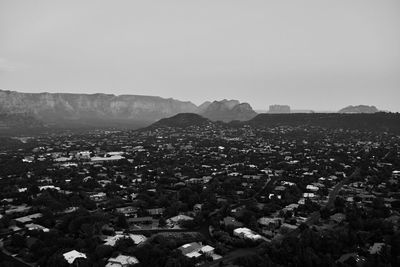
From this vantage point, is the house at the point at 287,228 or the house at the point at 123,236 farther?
the house at the point at 287,228

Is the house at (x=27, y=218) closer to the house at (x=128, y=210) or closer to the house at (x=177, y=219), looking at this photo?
the house at (x=128, y=210)

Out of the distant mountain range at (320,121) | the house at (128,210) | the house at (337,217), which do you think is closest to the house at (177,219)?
the house at (128,210)

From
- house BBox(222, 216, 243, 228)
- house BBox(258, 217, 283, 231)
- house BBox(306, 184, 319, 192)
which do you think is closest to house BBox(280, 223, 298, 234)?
house BBox(258, 217, 283, 231)

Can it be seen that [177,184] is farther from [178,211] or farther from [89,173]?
[89,173]

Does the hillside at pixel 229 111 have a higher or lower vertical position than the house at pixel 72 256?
higher

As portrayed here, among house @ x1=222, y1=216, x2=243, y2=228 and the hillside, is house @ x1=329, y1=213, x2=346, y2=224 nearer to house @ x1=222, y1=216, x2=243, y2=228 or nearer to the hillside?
house @ x1=222, y1=216, x2=243, y2=228
